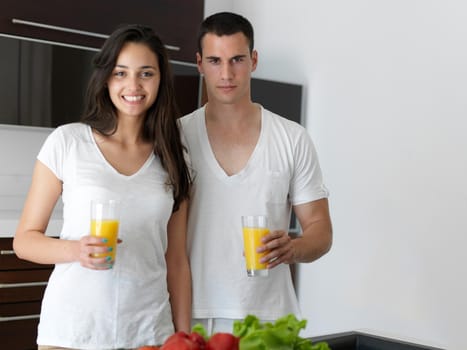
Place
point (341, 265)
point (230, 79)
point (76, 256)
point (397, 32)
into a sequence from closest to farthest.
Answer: point (76, 256), point (230, 79), point (397, 32), point (341, 265)

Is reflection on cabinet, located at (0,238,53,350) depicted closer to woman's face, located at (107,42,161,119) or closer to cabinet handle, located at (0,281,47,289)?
cabinet handle, located at (0,281,47,289)

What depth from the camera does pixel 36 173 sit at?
1906mm

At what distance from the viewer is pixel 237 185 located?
217 cm

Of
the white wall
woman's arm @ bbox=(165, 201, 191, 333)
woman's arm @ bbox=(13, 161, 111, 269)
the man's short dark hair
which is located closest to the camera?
woman's arm @ bbox=(13, 161, 111, 269)

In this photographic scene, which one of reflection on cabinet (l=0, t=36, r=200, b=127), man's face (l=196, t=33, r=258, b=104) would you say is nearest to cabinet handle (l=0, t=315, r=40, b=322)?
reflection on cabinet (l=0, t=36, r=200, b=127)

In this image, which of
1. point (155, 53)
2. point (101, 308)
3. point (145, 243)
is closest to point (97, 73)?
point (155, 53)

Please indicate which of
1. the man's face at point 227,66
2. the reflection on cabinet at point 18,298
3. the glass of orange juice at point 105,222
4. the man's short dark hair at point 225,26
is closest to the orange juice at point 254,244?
the glass of orange juice at point 105,222

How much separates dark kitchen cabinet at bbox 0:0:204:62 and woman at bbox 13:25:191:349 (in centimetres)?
159

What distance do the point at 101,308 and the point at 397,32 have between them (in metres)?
2.38

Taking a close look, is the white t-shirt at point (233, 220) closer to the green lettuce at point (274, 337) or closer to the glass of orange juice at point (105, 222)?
the glass of orange juice at point (105, 222)

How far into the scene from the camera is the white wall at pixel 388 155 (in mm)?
3357

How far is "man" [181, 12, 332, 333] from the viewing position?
2.15 metres

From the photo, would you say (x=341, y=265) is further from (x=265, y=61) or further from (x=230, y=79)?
(x=230, y=79)

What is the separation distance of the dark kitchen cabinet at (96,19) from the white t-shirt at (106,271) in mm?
1638
